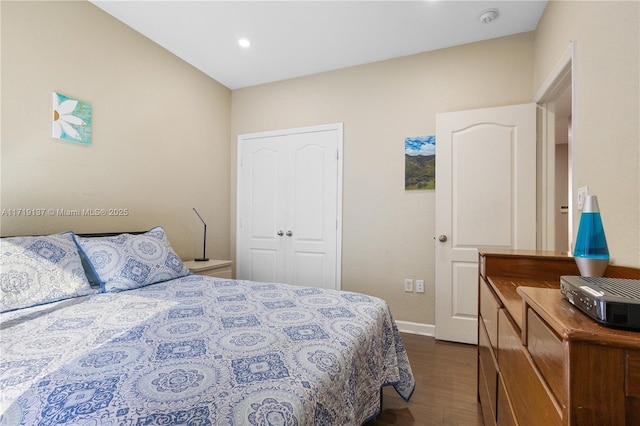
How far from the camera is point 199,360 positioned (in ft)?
3.25

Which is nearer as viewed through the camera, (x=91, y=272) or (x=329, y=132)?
(x=91, y=272)

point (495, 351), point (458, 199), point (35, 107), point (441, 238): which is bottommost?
point (495, 351)

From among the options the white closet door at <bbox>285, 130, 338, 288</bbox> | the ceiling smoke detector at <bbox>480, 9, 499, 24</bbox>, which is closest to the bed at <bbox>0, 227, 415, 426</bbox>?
the white closet door at <bbox>285, 130, 338, 288</bbox>

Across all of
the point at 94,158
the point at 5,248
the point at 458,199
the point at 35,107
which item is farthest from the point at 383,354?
the point at 35,107

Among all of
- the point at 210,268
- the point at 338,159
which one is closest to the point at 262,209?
the point at 210,268

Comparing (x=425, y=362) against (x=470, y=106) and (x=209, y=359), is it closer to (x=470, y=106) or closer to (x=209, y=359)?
(x=209, y=359)

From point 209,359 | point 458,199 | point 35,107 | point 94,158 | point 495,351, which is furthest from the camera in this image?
point 458,199

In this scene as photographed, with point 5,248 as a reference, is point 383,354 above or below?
below

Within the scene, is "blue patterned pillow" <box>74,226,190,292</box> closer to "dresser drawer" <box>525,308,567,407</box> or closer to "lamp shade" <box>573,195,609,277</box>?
"dresser drawer" <box>525,308,567,407</box>

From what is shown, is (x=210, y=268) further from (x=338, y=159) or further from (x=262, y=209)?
(x=338, y=159)

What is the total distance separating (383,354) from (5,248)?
6.91 feet

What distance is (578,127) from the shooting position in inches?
63.1

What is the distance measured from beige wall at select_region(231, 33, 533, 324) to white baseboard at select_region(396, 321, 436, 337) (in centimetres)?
5

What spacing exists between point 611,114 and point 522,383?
1207 mm
